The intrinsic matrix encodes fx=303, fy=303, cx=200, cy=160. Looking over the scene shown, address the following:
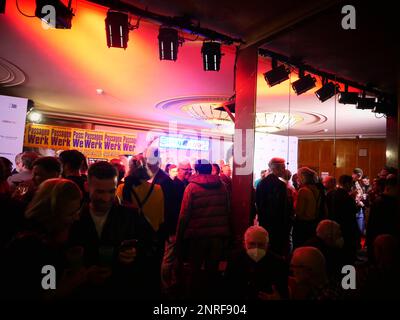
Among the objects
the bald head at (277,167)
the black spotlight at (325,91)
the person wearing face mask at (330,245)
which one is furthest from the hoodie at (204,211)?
the black spotlight at (325,91)

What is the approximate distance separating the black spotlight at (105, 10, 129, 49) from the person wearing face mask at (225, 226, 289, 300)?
7.79 feet

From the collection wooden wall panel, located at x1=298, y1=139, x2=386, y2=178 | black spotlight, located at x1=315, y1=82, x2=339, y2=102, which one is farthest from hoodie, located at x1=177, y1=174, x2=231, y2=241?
wooden wall panel, located at x1=298, y1=139, x2=386, y2=178

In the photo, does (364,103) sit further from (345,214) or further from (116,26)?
(116,26)

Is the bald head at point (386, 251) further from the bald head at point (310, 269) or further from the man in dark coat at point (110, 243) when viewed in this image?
the man in dark coat at point (110, 243)

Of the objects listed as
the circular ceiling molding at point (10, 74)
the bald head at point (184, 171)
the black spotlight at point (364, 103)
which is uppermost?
the circular ceiling molding at point (10, 74)

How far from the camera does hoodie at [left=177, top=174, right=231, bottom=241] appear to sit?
3.49 m

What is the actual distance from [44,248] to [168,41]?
2.63 m

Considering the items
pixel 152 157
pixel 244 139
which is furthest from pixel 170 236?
pixel 244 139

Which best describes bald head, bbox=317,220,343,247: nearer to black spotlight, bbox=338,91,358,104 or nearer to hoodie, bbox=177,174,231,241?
hoodie, bbox=177,174,231,241

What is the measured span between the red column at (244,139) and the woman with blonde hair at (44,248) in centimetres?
241

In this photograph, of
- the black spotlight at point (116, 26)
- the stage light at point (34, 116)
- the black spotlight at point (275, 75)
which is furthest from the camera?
the stage light at point (34, 116)

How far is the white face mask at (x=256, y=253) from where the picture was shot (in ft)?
8.36

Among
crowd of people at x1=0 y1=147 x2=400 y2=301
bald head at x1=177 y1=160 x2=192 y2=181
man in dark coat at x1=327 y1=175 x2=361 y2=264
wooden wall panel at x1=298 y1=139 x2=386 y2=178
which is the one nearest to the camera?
crowd of people at x1=0 y1=147 x2=400 y2=301

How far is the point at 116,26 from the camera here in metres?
3.12
